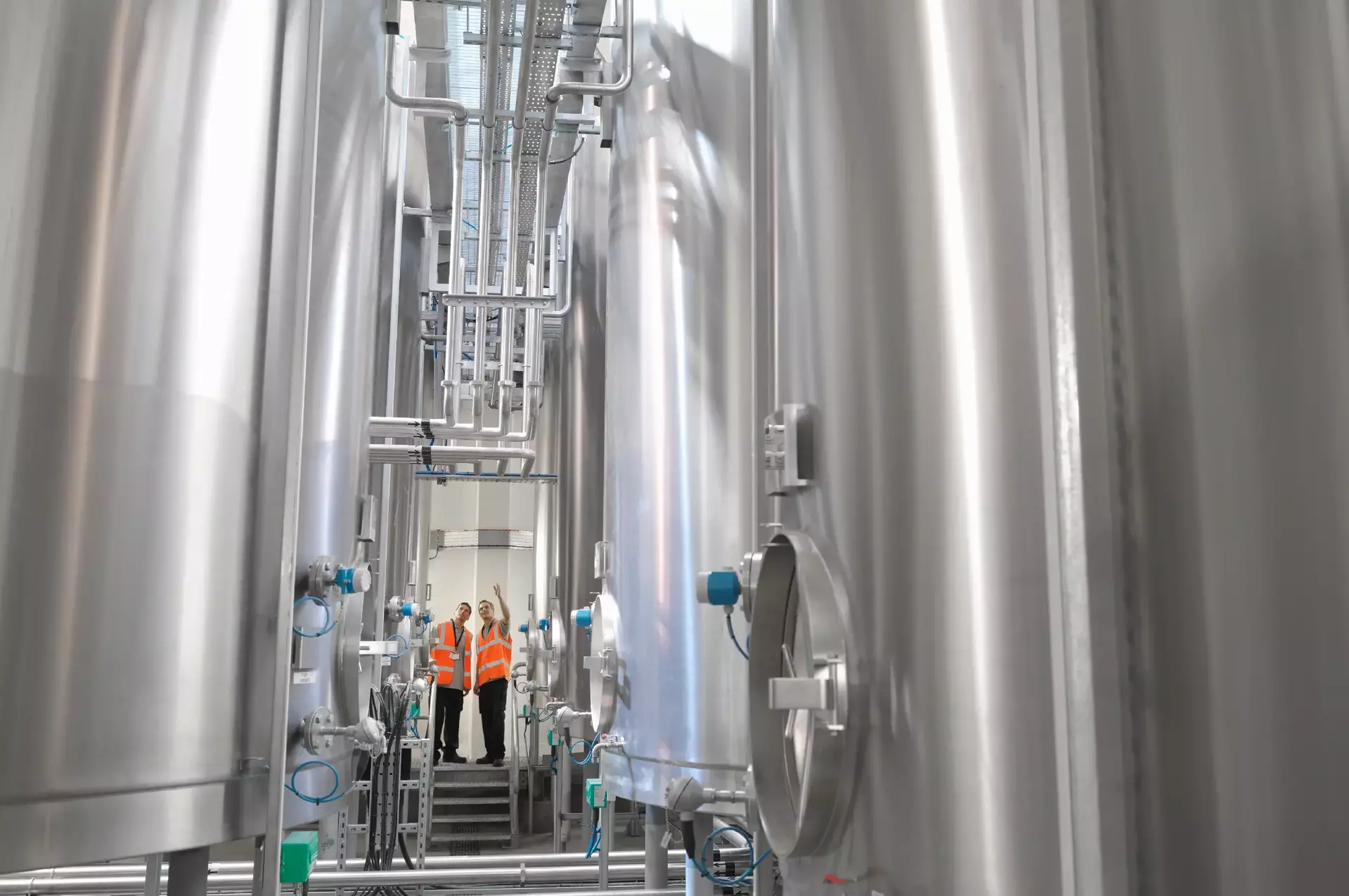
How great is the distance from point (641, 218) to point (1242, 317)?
2.48 m

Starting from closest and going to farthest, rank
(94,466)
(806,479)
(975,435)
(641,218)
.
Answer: (975,435), (806,479), (94,466), (641,218)

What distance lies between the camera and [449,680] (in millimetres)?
7695

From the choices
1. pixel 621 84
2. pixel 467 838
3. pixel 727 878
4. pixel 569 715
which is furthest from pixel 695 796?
pixel 467 838

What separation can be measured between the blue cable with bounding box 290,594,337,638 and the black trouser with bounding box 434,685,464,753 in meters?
5.68

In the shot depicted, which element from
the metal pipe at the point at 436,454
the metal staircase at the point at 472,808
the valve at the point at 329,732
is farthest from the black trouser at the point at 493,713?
the valve at the point at 329,732

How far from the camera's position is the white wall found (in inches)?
390

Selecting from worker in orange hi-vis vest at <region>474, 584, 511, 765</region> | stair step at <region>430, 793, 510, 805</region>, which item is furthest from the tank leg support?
worker in orange hi-vis vest at <region>474, 584, 511, 765</region>

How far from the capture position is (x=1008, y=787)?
82 cm

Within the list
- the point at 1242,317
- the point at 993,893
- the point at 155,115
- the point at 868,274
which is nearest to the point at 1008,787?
the point at 993,893

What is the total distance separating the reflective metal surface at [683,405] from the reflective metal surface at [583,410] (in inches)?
Answer: 73.4

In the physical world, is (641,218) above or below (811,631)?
above

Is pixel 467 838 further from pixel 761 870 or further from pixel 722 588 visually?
pixel 722 588

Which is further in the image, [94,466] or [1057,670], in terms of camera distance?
[94,466]

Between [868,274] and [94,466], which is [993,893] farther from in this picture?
[94,466]
